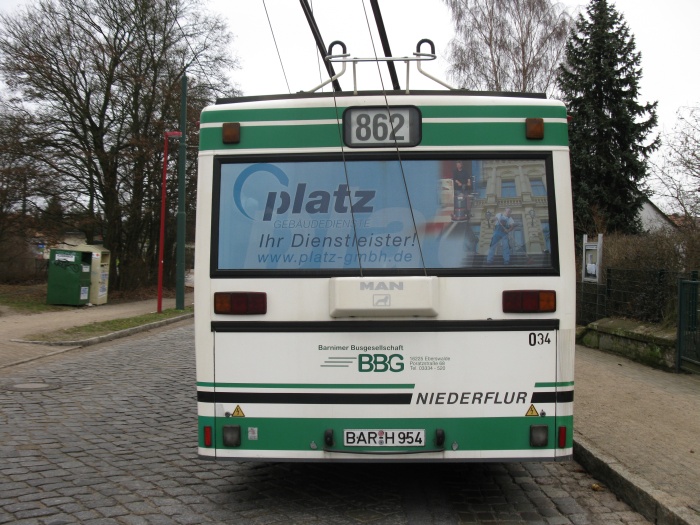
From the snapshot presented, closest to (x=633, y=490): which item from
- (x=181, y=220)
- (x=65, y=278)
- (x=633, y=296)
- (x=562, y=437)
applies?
(x=562, y=437)

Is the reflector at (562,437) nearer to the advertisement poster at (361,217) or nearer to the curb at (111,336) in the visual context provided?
the advertisement poster at (361,217)

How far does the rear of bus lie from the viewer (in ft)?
15.1

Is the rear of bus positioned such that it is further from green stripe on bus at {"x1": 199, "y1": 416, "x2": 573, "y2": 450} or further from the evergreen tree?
the evergreen tree

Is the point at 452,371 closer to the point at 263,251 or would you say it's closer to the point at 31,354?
the point at 263,251

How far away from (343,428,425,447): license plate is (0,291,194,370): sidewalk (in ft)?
30.4

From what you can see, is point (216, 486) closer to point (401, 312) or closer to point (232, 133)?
point (401, 312)

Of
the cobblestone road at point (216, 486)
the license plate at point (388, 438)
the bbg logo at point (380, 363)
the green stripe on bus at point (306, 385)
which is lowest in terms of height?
the cobblestone road at point (216, 486)

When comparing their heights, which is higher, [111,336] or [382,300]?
[382,300]

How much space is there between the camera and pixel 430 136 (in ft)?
15.5

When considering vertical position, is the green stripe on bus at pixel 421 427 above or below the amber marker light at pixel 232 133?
below

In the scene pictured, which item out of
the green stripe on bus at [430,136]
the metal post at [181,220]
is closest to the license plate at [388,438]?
the green stripe on bus at [430,136]

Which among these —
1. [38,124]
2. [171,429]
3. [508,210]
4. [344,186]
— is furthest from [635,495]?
[38,124]

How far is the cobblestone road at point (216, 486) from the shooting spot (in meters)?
4.83

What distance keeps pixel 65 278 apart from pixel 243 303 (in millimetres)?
22370
